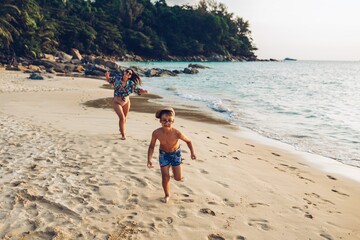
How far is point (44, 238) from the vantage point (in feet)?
11.6

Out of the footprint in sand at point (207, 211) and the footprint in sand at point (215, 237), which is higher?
Answer: the footprint in sand at point (207, 211)

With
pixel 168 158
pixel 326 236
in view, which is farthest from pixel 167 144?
pixel 326 236

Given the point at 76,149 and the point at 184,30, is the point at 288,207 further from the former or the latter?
the point at 184,30

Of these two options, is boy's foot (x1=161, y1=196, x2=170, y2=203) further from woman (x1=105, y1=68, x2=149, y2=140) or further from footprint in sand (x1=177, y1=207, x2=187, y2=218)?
woman (x1=105, y1=68, x2=149, y2=140)

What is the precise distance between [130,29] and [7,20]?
209 feet

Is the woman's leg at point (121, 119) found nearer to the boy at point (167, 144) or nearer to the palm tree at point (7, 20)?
Result: the boy at point (167, 144)

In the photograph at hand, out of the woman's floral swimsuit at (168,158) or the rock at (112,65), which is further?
the rock at (112,65)

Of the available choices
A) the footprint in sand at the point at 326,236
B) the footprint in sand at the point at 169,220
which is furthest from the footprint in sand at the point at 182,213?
the footprint in sand at the point at 326,236

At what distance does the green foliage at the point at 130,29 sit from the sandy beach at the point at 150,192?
3704cm

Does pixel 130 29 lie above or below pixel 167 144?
above

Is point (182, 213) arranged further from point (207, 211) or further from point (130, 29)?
point (130, 29)

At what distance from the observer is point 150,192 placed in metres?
4.93

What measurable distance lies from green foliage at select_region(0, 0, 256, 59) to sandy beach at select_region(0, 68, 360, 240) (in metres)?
37.0

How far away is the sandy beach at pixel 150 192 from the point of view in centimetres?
393
